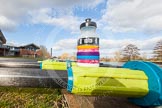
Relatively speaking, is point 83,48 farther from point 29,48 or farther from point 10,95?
point 29,48

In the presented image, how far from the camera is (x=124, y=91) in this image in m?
1.49

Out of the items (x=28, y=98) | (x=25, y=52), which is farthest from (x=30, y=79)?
(x=25, y=52)

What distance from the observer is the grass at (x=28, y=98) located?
89.8 inches

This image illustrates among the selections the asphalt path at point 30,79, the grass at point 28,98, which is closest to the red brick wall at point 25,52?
the grass at point 28,98

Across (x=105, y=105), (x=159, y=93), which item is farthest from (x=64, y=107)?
(x=159, y=93)

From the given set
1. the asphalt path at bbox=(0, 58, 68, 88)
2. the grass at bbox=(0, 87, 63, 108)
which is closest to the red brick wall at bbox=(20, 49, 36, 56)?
the grass at bbox=(0, 87, 63, 108)

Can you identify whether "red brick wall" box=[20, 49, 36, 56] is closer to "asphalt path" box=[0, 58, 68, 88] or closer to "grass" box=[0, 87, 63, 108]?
"grass" box=[0, 87, 63, 108]

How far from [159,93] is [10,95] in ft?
6.07

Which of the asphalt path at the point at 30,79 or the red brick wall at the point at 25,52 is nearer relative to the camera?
the asphalt path at the point at 30,79

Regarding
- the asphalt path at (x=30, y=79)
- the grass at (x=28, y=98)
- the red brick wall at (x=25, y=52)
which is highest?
the red brick wall at (x=25, y=52)

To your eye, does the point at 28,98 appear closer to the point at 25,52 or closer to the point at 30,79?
the point at 30,79

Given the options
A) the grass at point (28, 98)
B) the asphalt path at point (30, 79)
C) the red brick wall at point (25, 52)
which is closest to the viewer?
the asphalt path at point (30, 79)

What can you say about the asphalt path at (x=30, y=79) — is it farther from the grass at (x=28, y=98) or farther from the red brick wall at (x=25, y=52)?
the red brick wall at (x=25, y=52)

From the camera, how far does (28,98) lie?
8.01ft
